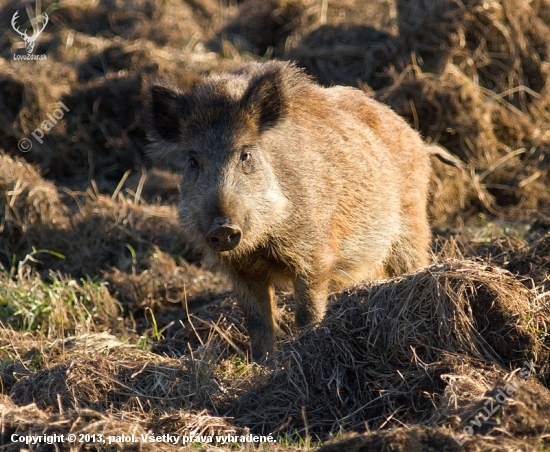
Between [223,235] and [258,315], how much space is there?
43.6 inches

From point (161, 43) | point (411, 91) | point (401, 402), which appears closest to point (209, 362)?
point (401, 402)

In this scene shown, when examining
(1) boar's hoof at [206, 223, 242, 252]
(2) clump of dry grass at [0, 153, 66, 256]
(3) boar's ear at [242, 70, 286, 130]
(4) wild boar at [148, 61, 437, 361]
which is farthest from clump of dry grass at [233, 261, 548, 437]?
(2) clump of dry grass at [0, 153, 66, 256]

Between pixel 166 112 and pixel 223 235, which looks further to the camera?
pixel 166 112

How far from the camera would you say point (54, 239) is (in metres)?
9.29

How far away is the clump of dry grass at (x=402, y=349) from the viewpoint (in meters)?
5.19

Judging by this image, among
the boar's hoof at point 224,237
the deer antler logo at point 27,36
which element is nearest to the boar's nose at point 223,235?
the boar's hoof at point 224,237

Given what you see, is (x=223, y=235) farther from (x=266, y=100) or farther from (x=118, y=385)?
(x=266, y=100)

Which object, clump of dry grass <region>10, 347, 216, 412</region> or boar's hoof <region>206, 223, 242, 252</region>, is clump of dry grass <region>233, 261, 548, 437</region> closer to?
clump of dry grass <region>10, 347, 216, 412</region>

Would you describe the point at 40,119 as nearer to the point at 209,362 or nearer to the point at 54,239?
the point at 54,239

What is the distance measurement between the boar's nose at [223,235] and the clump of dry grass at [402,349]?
0.87 m

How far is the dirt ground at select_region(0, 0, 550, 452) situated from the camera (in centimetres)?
496

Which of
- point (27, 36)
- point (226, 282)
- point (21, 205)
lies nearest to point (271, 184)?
point (226, 282)

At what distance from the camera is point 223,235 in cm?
594

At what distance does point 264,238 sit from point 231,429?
74.3 inches
